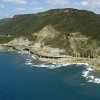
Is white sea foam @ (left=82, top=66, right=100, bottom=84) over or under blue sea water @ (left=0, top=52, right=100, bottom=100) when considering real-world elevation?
over

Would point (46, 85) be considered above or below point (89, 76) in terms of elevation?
below

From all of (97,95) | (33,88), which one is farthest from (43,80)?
(97,95)

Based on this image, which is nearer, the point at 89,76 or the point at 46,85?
the point at 46,85

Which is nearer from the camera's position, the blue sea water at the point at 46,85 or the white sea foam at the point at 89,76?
the blue sea water at the point at 46,85

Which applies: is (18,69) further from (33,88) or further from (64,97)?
Answer: (64,97)

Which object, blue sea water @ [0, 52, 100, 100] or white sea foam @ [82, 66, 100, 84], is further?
white sea foam @ [82, 66, 100, 84]

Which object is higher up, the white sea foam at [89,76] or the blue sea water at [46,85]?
the white sea foam at [89,76]

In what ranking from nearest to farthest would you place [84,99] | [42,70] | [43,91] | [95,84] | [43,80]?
[84,99], [43,91], [95,84], [43,80], [42,70]

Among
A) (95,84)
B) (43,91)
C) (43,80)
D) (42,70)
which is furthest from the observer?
(42,70)
